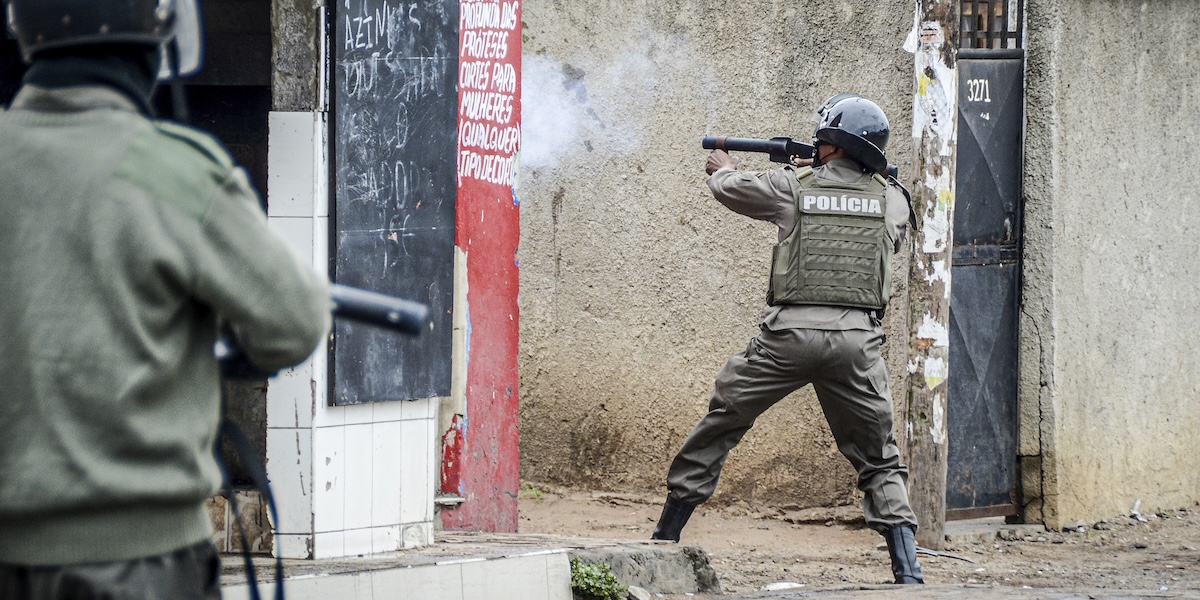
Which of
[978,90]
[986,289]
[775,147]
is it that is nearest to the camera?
[775,147]

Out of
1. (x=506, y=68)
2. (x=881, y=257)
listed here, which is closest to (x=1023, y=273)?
(x=881, y=257)

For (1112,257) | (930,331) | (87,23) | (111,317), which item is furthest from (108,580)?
(1112,257)

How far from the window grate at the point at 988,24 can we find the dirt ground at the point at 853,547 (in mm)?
2581

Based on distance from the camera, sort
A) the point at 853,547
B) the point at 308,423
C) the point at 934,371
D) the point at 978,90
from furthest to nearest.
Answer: the point at 978,90, the point at 853,547, the point at 934,371, the point at 308,423

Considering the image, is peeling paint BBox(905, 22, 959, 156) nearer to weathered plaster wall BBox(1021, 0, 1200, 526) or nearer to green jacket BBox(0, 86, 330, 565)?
weathered plaster wall BBox(1021, 0, 1200, 526)

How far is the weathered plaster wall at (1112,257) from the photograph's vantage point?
781cm

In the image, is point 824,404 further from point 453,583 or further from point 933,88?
point 453,583

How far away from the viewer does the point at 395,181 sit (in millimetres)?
5156

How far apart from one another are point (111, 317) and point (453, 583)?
109 inches

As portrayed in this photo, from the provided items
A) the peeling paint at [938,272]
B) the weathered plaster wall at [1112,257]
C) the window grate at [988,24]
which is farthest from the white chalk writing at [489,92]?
the weathered plaster wall at [1112,257]

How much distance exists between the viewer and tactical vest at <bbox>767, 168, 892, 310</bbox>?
6086 millimetres

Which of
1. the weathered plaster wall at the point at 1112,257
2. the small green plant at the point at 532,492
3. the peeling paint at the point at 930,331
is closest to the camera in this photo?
the peeling paint at the point at 930,331

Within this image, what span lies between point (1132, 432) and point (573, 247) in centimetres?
334

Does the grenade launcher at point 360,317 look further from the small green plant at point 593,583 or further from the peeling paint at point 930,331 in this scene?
the peeling paint at point 930,331
